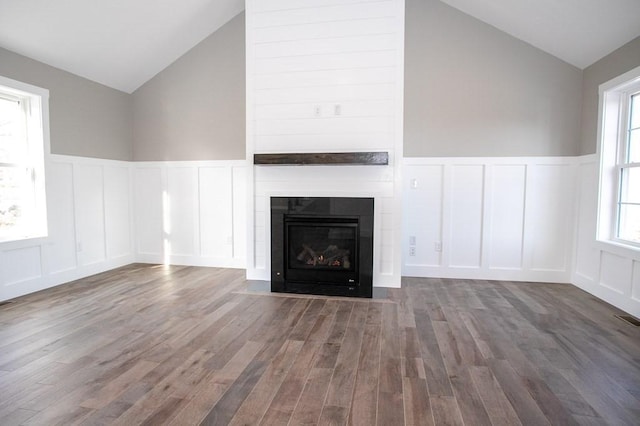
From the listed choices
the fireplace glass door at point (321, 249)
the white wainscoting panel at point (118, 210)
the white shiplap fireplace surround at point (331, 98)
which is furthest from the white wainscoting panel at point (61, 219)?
the fireplace glass door at point (321, 249)

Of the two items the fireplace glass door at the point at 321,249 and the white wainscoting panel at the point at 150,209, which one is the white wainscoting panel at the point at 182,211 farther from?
the fireplace glass door at the point at 321,249

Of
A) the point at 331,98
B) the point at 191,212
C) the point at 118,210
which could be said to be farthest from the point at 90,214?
the point at 331,98

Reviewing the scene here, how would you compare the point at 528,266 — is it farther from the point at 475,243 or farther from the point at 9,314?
the point at 9,314

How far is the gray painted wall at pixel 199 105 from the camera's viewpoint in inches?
179

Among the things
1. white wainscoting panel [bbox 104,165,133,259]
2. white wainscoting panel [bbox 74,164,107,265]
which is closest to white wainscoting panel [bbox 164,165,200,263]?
white wainscoting panel [bbox 104,165,133,259]

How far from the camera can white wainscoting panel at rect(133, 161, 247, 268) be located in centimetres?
465

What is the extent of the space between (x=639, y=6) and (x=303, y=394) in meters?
3.86

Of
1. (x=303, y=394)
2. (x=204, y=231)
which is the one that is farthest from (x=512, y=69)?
(x=204, y=231)

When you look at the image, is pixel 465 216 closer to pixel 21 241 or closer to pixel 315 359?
pixel 315 359

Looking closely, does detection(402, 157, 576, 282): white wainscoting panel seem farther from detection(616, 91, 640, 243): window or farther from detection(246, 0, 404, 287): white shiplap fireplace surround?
detection(246, 0, 404, 287): white shiplap fireplace surround

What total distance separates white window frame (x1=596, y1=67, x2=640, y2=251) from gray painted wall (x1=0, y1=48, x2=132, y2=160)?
588 cm

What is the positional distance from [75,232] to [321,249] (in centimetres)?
305

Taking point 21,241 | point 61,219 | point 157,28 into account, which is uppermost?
point 157,28

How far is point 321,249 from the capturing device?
373cm
